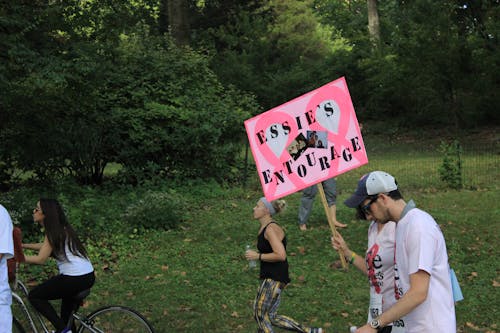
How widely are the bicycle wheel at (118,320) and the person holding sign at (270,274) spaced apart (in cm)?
101

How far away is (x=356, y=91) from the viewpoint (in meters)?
32.8

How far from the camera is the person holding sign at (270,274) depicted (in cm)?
579

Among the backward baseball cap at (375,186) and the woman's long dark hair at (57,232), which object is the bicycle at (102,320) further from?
the backward baseball cap at (375,186)

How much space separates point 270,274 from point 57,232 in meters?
1.89

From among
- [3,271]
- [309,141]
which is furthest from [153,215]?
[3,271]

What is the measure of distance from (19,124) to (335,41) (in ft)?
135

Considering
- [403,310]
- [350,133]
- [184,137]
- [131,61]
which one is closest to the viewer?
[403,310]

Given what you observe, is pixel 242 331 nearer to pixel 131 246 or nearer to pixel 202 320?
pixel 202 320

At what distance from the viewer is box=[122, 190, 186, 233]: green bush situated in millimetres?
11297

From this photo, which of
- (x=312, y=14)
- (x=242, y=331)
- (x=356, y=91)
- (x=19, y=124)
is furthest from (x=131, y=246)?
(x=312, y=14)

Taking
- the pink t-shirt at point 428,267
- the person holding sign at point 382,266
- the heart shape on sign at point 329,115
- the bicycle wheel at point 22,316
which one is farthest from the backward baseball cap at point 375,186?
the bicycle wheel at point 22,316

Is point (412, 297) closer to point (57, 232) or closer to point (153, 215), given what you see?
point (57, 232)

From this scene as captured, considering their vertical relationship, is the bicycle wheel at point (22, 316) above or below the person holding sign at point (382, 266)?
below

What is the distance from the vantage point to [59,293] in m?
5.46
